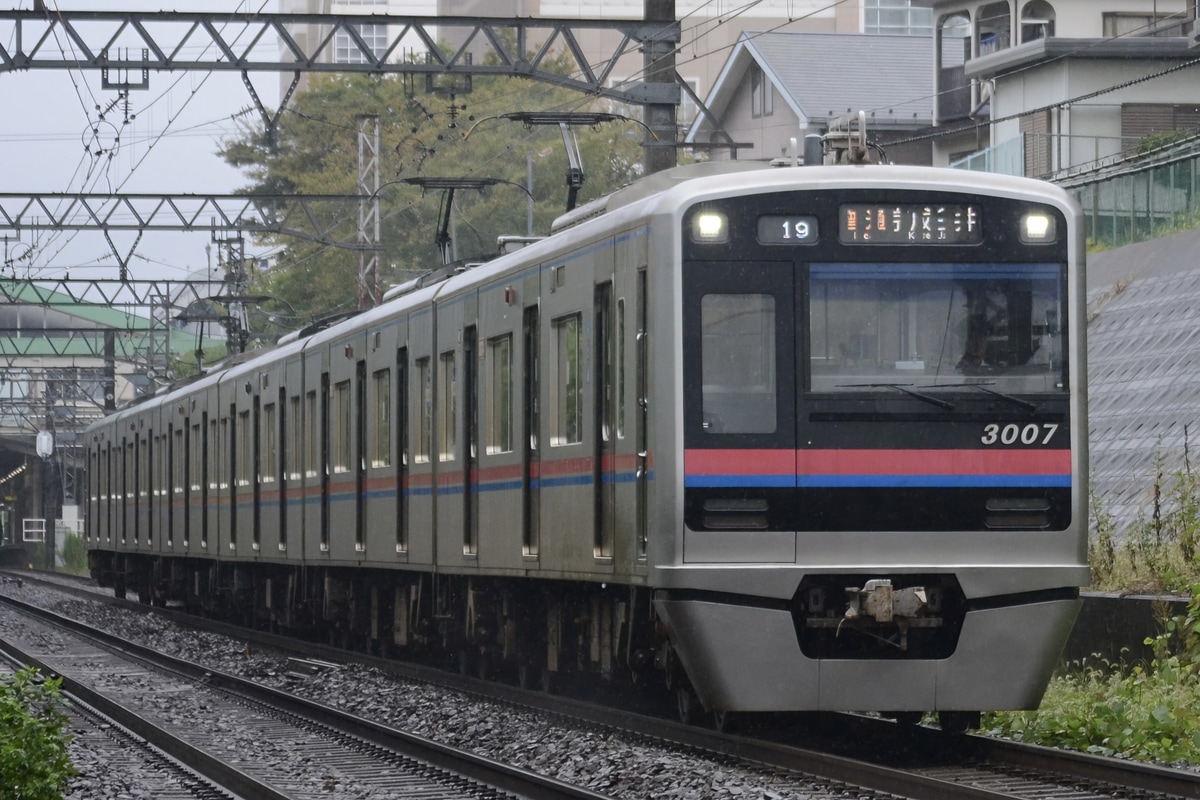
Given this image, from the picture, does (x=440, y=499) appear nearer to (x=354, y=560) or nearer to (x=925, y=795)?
(x=354, y=560)

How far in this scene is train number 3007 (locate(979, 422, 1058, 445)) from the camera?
32.6 ft

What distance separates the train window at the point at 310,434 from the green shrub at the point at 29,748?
36.0ft

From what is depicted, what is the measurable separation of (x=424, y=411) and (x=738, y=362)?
6086mm

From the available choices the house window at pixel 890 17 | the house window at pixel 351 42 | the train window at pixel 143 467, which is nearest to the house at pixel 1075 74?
the train window at pixel 143 467

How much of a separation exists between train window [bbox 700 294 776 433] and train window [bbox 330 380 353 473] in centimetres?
864

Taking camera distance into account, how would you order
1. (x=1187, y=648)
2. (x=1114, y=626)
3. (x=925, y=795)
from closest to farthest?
(x=925, y=795) → (x=1187, y=648) → (x=1114, y=626)

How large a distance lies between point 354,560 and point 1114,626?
7.87 metres

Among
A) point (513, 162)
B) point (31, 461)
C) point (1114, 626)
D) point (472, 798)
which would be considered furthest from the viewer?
point (31, 461)

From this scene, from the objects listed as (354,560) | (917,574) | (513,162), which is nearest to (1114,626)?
(917,574)

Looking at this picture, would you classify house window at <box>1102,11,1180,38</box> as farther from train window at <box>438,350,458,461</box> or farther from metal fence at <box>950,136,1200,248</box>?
train window at <box>438,350,458,461</box>

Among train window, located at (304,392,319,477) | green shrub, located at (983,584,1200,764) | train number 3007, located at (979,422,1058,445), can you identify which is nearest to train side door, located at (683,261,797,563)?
train number 3007, located at (979,422,1058,445)

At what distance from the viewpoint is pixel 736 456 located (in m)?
9.80

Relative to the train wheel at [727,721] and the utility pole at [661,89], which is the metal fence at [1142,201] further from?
the train wheel at [727,721]

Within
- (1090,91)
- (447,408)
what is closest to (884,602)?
(447,408)
